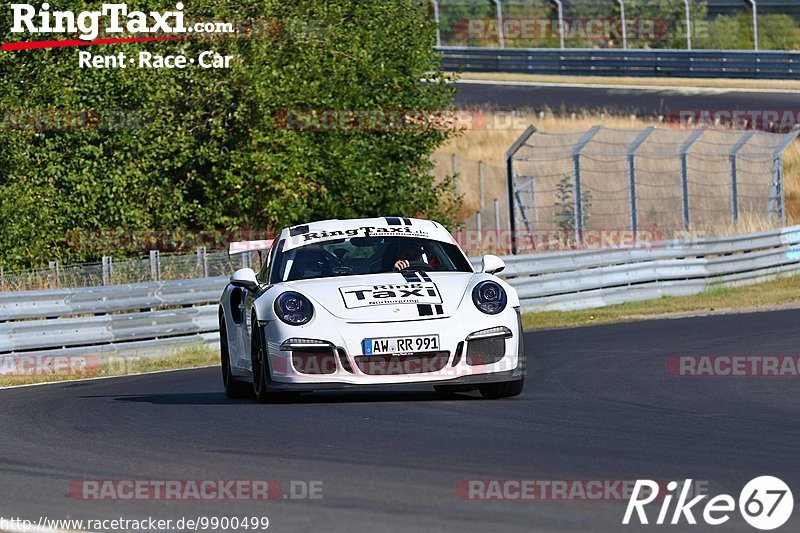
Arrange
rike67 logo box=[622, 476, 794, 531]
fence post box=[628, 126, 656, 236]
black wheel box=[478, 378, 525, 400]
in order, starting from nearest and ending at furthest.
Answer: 1. rike67 logo box=[622, 476, 794, 531]
2. black wheel box=[478, 378, 525, 400]
3. fence post box=[628, 126, 656, 236]

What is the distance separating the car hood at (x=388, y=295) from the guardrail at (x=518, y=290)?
7.02 m

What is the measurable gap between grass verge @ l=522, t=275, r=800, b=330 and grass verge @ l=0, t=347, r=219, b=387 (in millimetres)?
5000

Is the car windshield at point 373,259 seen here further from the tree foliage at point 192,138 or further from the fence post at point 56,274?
the tree foliage at point 192,138

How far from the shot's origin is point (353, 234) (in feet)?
36.4

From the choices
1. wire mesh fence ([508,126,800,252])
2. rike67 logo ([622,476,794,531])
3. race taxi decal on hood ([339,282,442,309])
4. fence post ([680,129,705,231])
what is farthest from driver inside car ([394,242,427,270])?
fence post ([680,129,705,231])

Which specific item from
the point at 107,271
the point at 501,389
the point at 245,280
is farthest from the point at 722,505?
the point at 107,271

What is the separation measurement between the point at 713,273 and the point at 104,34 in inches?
410

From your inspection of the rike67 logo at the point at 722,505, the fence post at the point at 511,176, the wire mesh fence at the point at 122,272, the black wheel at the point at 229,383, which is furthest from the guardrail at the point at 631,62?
the rike67 logo at the point at 722,505

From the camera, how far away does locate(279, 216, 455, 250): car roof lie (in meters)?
11.1

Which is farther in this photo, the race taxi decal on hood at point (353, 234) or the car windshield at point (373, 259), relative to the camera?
the race taxi decal on hood at point (353, 234)

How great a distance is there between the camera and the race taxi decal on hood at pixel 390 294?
32.3 feet

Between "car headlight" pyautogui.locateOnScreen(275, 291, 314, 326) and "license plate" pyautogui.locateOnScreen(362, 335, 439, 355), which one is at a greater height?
"car headlight" pyautogui.locateOnScreen(275, 291, 314, 326)

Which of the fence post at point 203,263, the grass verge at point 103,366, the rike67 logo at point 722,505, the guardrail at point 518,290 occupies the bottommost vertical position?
the grass verge at point 103,366

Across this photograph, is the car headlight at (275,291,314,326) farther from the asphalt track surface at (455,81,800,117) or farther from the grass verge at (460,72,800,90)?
the grass verge at (460,72,800,90)
